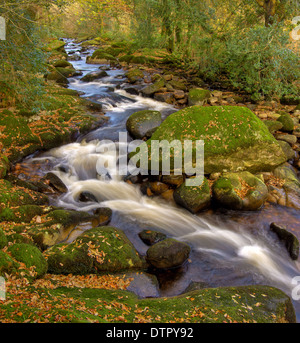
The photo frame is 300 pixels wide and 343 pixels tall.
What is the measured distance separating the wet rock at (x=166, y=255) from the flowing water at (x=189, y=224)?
0.60 ft

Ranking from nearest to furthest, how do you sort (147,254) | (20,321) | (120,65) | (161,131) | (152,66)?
(20,321) < (147,254) < (161,131) < (152,66) < (120,65)

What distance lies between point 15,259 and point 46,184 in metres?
3.80

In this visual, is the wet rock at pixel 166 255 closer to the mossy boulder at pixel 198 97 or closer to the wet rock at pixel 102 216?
the wet rock at pixel 102 216

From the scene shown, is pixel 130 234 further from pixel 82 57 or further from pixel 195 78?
pixel 82 57

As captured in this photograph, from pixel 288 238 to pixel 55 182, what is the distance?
6.18m

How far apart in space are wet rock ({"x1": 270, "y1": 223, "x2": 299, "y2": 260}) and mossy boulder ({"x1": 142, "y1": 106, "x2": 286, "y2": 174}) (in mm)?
2017

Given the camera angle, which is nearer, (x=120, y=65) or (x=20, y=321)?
(x=20, y=321)

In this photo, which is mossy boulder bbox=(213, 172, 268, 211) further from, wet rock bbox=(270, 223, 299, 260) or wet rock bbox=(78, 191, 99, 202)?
wet rock bbox=(78, 191, 99, 202)

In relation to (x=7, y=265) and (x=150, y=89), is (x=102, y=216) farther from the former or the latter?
(x=150, y=89)

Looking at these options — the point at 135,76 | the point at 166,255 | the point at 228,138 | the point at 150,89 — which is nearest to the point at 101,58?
the point at 135,76

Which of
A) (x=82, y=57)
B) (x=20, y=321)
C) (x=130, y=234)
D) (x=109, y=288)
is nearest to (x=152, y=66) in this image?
(x=82, y=57)

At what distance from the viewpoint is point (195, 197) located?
6.82 m

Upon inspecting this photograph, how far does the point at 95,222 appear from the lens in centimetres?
622

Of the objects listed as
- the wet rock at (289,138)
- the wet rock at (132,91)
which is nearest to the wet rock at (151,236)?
the wet rock at (289,138)
